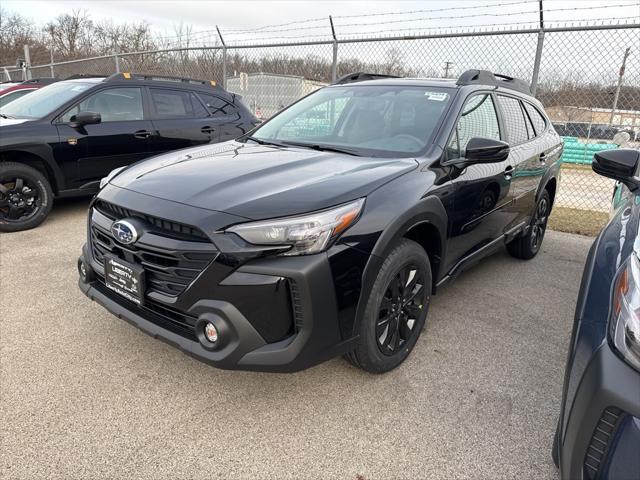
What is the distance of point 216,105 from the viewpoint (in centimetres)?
676

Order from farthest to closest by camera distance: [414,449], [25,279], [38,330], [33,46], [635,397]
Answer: [33,46] < [25,279] < [38,330] < [414,449] < [635,397]

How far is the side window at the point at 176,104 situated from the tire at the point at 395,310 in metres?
4.71

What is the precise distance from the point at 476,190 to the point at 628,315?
188cm

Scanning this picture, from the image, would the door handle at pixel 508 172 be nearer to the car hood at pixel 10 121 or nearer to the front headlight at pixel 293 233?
the front headlight at pixel 293 233

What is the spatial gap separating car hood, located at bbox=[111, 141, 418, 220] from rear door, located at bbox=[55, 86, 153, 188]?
2.97m

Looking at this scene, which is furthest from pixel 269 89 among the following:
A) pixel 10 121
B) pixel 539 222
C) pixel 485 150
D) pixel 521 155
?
pixel 485 150

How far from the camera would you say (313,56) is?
27.8ft

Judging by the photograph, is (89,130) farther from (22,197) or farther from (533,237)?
(533,237)

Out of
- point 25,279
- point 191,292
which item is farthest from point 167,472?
point 25,279

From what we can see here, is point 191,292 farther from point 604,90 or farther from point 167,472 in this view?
point 604,90

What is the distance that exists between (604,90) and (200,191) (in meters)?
6.44

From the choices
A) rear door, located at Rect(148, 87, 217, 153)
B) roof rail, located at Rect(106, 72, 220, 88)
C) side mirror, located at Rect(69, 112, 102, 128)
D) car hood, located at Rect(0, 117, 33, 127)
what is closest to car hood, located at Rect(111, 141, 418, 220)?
side mirror, located at Rect(69, 112, 102, 128)

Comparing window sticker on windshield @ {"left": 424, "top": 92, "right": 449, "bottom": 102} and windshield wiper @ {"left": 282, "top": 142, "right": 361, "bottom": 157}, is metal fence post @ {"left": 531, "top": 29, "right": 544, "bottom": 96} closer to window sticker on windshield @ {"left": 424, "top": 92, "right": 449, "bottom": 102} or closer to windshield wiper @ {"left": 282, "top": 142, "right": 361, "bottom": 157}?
window sticker on windshield @ {"left": 424, "top": 92, "right": 449, "bottom": 102}

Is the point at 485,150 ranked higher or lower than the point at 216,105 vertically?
lower
